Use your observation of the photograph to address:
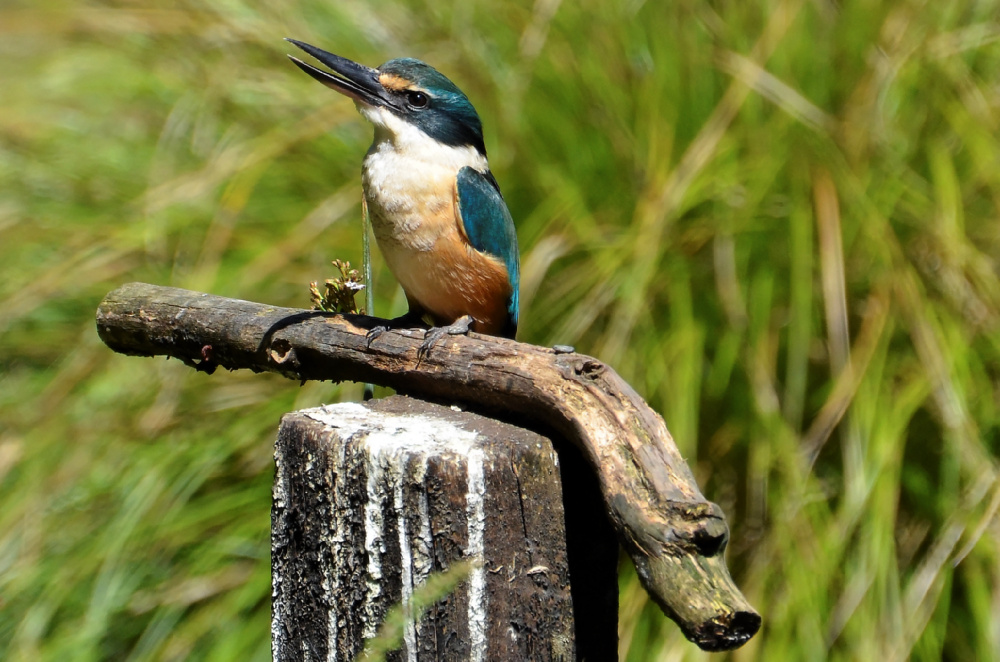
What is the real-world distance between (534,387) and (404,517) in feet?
1.01

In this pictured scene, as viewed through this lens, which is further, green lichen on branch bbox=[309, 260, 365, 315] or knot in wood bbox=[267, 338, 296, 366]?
green lichen on branch bbox=[309, 260, 365, 315]

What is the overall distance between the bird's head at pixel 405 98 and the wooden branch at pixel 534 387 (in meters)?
0.72

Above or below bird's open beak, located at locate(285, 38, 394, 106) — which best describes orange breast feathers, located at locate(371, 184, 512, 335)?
below

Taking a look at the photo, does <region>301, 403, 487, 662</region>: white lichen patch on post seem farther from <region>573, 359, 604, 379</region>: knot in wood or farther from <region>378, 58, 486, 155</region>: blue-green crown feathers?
<region>378, 58, 486, 155</region>: blue-green crown feathers

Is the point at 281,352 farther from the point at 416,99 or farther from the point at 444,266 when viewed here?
the point at 416,99

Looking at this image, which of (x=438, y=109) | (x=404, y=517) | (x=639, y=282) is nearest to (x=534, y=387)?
(x=404, y=517)

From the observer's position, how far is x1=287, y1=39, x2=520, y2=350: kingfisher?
252 cm

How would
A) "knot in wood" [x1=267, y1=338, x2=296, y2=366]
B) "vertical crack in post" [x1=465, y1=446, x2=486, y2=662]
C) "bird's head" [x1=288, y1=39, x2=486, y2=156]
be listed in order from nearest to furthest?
"vertical crack in post" [x1=465, y1=446, x2=486, y2=662], "knot in wood" [x1=267, y1=338, x2=296, y2=366], "bird's head" [x1=288, y1=39, x2=486, y2=156]

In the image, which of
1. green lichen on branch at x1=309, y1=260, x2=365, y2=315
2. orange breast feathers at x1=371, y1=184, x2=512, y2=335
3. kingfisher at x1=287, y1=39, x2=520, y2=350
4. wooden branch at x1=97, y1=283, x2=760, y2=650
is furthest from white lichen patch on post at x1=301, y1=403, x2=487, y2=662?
orange breast feathers at x1=371, y1=184, x2=512, y2=335

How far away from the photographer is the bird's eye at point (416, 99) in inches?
106

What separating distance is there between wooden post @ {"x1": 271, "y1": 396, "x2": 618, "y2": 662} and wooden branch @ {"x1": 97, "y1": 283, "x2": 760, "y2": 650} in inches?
4.1

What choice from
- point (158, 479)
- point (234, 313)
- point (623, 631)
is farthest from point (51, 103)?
point (623, 631)

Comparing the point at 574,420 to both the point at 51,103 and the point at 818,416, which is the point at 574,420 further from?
the point at 51,103

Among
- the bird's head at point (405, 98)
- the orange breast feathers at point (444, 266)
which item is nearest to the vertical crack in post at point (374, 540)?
the orange breast feathers at point (444, 266)
